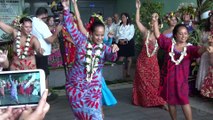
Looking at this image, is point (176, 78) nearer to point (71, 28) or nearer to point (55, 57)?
point (71, 28)

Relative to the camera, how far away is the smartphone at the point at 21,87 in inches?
76.1

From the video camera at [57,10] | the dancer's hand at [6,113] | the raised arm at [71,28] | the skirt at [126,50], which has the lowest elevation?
the dancer's hand at [6,113]

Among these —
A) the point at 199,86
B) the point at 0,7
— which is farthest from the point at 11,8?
the point at 199,86

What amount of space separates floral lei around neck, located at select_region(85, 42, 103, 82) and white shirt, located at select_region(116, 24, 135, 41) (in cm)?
541

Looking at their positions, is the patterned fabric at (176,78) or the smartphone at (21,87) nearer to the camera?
the smartphone at (21,87)

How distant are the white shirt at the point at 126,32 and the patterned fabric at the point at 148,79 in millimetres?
3052

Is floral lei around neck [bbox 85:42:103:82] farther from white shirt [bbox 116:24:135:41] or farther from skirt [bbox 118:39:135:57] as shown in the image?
skirt [bbox 118:39:135:57]

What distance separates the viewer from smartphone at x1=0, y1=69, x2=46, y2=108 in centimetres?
193

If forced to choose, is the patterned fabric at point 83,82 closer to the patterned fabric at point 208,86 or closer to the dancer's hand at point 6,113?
the dancer's hand at point 6,113

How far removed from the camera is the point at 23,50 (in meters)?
5.00

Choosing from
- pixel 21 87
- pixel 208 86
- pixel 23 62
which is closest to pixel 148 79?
pixel 208 86

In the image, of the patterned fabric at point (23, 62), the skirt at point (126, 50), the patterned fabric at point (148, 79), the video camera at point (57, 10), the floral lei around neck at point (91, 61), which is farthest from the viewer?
the skirt at point (126, 50)

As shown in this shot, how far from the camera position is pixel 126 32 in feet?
30.9

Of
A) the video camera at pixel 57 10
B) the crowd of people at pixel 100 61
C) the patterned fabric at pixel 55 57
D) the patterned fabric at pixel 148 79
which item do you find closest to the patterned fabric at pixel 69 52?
the crowd of people at pixel 100 61
